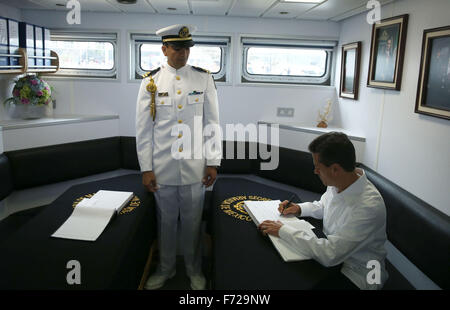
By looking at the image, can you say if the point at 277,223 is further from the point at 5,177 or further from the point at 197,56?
the point at 197,56

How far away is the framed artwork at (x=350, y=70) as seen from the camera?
357 centimetres

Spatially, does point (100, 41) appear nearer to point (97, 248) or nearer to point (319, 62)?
point (319, 62)

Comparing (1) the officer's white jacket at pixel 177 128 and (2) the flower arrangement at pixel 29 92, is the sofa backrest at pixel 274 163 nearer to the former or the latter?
(1) the officer's white jacket at pixel 177 128

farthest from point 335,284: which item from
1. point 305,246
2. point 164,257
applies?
point 164,257

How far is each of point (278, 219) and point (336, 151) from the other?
0.64 meters

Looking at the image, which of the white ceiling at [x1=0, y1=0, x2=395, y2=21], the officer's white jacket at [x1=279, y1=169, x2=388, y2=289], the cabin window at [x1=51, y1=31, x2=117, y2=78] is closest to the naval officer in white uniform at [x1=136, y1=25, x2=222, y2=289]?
the white ceiling at [x1=0, y1=0, x2=395, y2=21]

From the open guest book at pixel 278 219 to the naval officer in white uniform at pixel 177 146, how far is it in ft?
1.76

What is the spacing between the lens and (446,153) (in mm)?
2234

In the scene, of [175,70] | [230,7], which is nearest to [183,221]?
[175,70]

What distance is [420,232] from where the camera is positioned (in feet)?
6.95

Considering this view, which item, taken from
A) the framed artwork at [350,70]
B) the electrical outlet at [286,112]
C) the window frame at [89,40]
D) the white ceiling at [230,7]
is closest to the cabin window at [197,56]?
the window frame at [89,40]

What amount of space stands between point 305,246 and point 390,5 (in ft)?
7.73

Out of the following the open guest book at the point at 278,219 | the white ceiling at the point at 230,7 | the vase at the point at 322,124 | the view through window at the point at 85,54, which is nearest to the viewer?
the open guest book at the point at 278,219

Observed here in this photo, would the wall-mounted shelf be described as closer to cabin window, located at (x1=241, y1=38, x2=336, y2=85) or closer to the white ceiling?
the white ceiling
